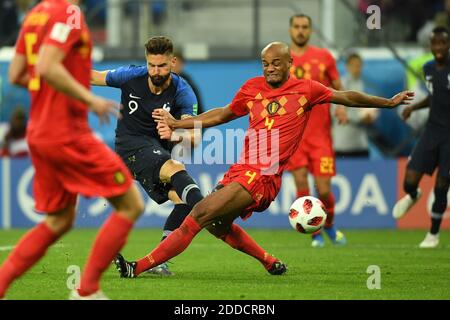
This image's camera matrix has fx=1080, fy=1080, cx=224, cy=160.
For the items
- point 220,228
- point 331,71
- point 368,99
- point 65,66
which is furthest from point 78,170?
point 331,71

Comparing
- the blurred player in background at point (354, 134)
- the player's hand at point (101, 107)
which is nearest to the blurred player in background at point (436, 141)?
the blurred player in background at point (354, 134)

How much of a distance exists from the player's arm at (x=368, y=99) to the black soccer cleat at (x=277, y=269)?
5.17ft

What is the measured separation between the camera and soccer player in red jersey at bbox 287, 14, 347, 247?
13.8 metres

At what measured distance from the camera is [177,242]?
9188 millimetres

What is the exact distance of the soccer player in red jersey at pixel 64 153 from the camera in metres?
7.11

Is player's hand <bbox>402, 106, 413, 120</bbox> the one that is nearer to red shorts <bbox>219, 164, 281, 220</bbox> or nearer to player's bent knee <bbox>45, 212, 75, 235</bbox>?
red shorts <bbox>219, 164, 281, 220</bbox>

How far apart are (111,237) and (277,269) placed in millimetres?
2835

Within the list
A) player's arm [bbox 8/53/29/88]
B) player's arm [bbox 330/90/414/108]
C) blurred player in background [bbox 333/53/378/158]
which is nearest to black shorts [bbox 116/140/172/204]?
player's arm [bbox 330/90/414/108]

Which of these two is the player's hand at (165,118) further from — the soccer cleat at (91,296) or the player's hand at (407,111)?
the player's hand at (407,111)

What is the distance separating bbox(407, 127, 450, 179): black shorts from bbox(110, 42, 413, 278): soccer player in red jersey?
4134 millimetres

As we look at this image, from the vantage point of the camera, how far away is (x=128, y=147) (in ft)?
34.4

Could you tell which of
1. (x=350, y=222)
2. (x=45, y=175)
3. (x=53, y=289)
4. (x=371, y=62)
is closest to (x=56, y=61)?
(x=45, y=175)

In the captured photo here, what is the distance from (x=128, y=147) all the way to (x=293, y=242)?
434 centimetres

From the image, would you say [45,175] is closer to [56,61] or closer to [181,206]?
[56,61]
